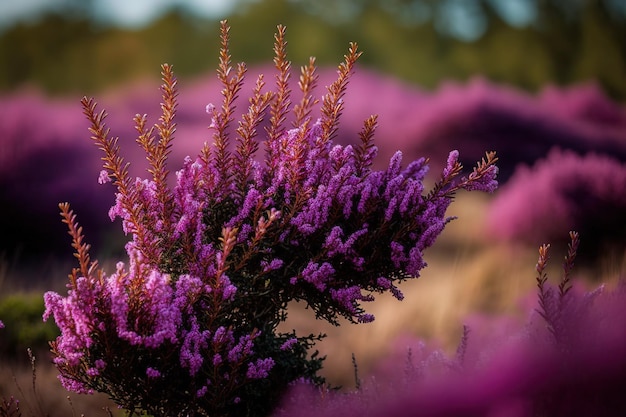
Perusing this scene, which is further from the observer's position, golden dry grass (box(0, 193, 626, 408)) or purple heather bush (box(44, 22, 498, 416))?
golden dry grass (box(0, 193, 626, 408))

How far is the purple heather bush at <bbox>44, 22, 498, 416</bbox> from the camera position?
7.11 ft

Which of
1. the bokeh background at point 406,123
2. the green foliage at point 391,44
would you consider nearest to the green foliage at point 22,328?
the bokeh background at point 406,123

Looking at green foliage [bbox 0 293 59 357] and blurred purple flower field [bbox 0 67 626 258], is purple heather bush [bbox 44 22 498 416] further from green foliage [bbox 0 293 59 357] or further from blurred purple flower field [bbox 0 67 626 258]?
blurred purple flower field [bbox 0 67 626 258]

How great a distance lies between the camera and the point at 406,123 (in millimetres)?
8688

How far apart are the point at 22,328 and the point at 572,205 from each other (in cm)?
542

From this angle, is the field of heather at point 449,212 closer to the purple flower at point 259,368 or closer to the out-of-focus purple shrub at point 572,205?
the out-of-focus purple shrub at point 572,205

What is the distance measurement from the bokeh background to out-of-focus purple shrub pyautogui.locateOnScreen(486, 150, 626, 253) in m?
0.02

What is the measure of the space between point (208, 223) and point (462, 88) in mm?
7580

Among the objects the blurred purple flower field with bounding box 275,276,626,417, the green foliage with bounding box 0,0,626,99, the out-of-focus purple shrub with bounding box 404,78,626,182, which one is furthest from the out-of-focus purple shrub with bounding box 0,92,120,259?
the green foliage with bounding box 0,0,626,99

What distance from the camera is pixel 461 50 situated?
14.8m

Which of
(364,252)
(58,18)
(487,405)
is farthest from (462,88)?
(58,18)

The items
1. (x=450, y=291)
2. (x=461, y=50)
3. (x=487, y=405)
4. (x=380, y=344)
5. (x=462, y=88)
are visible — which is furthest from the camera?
(x=461, y=50)

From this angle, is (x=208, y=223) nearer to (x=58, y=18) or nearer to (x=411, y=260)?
(x=411, y=260)

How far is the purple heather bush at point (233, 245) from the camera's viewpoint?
85.4 inches
